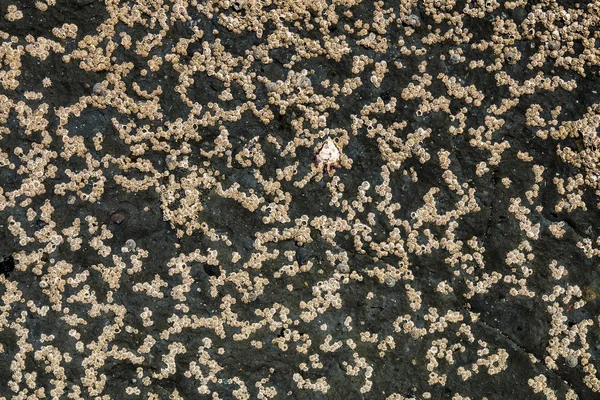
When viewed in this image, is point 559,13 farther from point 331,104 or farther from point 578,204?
point 331,104

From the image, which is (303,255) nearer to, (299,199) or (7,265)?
(299,199)

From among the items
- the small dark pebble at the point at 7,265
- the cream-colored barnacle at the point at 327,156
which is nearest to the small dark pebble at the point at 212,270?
the cream-colored barnacle at the point at 327,156

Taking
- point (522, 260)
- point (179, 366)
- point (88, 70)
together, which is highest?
point (88, 70)

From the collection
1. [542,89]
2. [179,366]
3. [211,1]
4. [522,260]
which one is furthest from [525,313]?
[211,1]

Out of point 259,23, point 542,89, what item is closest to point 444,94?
point 542,89

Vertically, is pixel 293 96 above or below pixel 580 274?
above

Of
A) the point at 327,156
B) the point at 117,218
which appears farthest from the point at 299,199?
the point at 117,218

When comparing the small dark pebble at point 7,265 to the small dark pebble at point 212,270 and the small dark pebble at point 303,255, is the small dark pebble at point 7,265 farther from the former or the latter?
the small dark pebble at point 303,255
